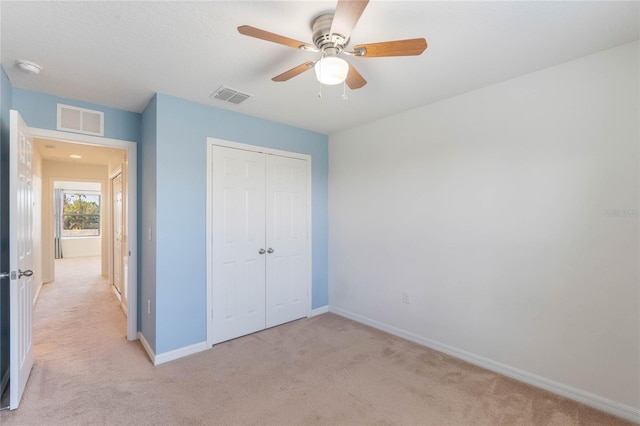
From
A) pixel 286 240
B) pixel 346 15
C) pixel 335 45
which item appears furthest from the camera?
pixel 286 240

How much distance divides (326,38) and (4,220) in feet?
9.19

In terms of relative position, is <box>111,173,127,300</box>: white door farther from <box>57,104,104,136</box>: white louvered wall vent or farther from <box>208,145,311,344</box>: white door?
<box>208,145,311,344</box>: white door

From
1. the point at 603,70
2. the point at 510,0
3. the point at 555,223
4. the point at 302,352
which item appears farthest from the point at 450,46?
the point at 302,352

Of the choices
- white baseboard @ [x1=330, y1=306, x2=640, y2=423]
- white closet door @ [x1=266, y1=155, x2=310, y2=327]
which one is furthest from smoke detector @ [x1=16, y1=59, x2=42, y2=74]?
white baseboard @ [x1=330, y1=306, x2=640, y2=423]

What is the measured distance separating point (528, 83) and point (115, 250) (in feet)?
20.4

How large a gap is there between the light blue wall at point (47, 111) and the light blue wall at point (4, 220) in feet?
0.67

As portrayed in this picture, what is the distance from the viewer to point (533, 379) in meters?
2.40

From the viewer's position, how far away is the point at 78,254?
9.38 meters

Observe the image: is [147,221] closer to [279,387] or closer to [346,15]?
[279,387]

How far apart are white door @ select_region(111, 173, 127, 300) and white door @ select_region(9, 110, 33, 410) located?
79.7 inches

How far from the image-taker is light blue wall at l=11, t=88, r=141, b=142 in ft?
8.72

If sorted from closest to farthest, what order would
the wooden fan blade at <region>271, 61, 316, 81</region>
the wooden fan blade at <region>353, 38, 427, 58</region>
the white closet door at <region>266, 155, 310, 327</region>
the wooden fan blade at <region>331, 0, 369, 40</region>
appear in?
1. the wooden fan blade at <region>331, 0, 369, 40</region>
2. the wooden fan blade at <region>353, 38, 427, 58</region>
3. the wooden fan blade at <region>271, 61, 316, 81</region>
4. the white closet door at <region>266, 155, 310, 327</region>

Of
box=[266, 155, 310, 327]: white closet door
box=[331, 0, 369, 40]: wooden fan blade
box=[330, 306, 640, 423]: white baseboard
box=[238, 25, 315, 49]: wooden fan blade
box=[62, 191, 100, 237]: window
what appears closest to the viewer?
box=[331, 0, 369, 40]: wooden fan blade

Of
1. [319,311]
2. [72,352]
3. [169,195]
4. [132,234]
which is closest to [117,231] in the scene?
[132,234]
